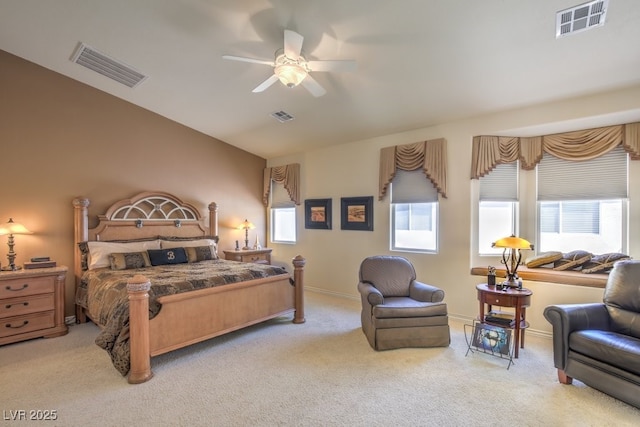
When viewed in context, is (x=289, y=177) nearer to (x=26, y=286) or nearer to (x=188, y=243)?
(x=188, y=243)

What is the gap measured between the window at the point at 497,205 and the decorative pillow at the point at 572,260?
0.65m

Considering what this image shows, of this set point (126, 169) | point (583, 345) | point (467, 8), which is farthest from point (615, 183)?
point (126, 169)

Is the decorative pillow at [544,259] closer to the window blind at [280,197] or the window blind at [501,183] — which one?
the window blind at [501,183]

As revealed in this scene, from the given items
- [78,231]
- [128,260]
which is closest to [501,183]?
[128,260]

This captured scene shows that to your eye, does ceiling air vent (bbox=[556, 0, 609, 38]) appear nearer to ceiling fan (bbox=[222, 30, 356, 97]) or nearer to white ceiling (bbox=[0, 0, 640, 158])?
white ceiling (bbox=[0, 0, 640, 158])

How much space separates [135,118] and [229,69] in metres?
2.36

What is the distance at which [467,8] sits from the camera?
2.55 metres

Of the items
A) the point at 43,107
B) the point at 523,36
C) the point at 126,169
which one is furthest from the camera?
the point at 126,169

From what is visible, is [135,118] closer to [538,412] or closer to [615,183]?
[538,412]

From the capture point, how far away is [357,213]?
18.1 ft

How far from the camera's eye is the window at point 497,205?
447cm

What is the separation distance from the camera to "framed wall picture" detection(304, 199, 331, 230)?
5.95 metres

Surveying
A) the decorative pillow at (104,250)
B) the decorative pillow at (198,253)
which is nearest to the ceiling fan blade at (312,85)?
the decorative pillow at (198,253)

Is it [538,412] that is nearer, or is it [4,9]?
[538,412]
